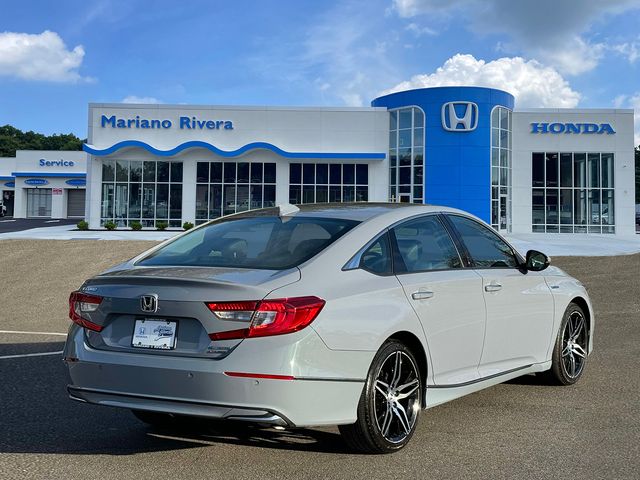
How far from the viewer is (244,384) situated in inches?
145

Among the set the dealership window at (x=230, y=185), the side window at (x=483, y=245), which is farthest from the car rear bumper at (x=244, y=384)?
the dealership window at (x=230, y=185)

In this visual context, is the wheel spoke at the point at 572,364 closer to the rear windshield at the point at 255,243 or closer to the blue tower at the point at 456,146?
the rear windshield at the point at 255,243

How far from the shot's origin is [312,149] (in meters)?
37.8

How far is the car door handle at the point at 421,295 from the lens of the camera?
14.6 ft

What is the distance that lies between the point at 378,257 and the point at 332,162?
33.8 meters

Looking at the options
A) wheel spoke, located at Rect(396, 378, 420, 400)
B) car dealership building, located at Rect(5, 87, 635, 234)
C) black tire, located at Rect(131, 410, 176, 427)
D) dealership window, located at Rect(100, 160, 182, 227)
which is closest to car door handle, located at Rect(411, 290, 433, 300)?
wheel spoke, located at Rect(396, 378, 420, 400)

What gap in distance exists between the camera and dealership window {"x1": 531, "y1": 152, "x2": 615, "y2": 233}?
3803cm

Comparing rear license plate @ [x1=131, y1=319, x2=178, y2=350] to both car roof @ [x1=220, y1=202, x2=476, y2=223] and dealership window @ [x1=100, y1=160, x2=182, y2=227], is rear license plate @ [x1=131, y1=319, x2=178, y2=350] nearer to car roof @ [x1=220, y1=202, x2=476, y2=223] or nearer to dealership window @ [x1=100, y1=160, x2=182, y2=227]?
car roof @ [x1=220, y1=202, x2=476, y2=223]

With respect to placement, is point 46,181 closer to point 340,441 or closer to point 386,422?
point 340,441

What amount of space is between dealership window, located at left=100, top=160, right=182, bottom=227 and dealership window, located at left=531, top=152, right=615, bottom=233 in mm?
20150

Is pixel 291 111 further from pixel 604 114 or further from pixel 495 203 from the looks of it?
pixel 604 114

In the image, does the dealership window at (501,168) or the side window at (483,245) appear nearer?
the side window at (483,245)

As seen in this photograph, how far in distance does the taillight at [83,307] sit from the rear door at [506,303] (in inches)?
108

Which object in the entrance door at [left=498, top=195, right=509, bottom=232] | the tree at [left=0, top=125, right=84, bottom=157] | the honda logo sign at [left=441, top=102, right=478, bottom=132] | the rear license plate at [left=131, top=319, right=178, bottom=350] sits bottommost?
the rear license plate at [left=131, top=319, right=178, bottom=350]
